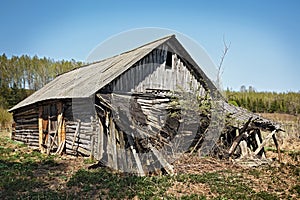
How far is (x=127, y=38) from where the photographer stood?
1504 cm

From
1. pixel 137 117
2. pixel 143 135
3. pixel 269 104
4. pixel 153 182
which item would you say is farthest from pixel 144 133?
pixel 269 104

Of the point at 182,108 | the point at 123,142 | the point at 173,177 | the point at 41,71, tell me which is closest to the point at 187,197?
the point at 173,177

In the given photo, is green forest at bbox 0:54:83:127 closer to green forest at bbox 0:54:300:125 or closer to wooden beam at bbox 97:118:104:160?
green forest at bbox 0:54:300:125

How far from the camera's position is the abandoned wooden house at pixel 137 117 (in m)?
11.3

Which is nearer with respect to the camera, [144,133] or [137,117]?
[144,133]

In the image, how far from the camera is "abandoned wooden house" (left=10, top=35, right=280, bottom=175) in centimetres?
1134

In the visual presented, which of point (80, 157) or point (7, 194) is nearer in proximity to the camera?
point (7, 194)

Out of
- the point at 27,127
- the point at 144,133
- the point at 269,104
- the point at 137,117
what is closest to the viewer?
the point at 144,133

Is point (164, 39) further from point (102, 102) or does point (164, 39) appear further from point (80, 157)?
point (80, 157)

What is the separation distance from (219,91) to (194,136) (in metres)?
2.76

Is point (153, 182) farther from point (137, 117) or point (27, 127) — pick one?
point (27, 127)

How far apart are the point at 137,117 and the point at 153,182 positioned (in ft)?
10.6

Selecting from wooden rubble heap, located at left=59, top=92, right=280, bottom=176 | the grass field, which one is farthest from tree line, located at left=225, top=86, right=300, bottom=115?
the grass field

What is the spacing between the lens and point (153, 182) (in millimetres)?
9297
